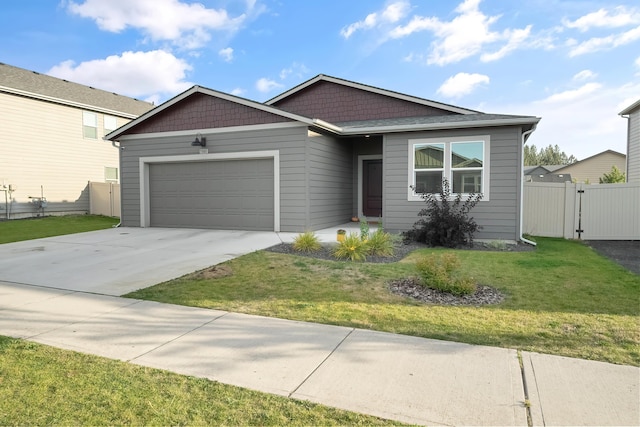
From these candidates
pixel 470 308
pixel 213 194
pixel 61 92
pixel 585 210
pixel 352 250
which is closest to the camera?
pixel 470 308

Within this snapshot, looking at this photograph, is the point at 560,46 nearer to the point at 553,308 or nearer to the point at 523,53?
the point at 523,53

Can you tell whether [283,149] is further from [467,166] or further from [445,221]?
[467,166]

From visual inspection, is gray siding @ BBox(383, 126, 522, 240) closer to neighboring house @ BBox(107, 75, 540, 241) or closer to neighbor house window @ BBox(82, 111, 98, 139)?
neighboring house @ BBox(107, 75, 540, 241)

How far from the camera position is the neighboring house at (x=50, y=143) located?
54.9 feet

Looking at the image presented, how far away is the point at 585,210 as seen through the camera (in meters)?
11.6

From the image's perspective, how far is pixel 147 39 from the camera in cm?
1833

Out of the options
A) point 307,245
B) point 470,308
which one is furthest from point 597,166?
point 470,308

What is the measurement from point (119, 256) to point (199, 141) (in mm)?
4835

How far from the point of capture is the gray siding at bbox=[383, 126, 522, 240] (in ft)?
33.9

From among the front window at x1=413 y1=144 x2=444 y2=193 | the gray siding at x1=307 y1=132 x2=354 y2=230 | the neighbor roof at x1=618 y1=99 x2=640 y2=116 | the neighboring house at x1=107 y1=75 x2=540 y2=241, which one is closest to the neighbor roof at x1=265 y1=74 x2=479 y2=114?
the neighboring house at x1=107 y1=75 x2=540 y2=241

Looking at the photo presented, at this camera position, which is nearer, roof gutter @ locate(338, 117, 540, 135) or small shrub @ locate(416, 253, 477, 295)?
small shrub @ locate(416, 253, 477, 295)

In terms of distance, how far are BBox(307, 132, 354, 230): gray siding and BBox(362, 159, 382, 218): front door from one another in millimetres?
484

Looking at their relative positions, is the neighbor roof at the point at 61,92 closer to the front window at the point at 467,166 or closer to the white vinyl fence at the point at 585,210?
the front window at the point at 467,166

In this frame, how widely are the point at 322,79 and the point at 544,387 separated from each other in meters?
14.3
